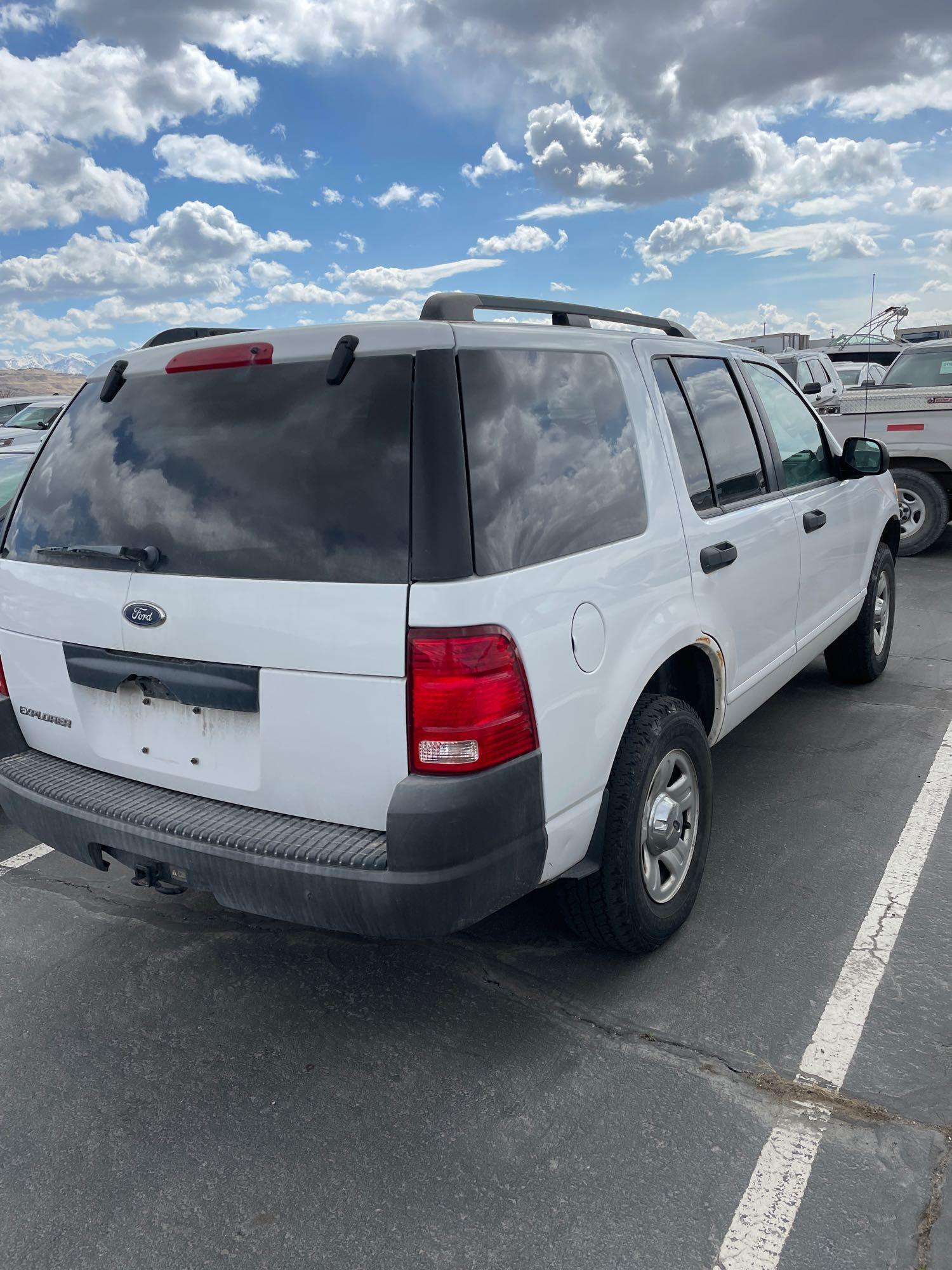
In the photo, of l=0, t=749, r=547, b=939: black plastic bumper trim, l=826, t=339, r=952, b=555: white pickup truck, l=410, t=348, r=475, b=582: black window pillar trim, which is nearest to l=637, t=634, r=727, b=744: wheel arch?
l=0, t=749, r=547, b=939: black plastic bumper trim

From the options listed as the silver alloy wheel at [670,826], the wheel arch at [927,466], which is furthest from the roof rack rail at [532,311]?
the wheel arch at [927,466]

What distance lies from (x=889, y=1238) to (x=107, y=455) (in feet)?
8.96

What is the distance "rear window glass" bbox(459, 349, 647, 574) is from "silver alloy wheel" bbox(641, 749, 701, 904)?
755mm

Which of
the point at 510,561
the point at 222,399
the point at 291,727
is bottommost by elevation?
the point at 291,727

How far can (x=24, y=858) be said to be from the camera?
409 cm

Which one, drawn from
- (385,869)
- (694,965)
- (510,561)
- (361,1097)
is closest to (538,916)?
(694,965)

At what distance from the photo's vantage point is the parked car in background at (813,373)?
15734mm

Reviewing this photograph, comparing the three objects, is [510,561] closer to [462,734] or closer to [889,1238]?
[462,734]

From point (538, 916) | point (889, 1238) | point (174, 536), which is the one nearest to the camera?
point (889, 1238)

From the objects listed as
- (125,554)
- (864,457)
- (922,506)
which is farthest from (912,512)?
(125,554)

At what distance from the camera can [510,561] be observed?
7.86ft

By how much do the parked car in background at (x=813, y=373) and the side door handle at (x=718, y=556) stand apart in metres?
12.5

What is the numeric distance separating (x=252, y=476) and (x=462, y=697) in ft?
2.65

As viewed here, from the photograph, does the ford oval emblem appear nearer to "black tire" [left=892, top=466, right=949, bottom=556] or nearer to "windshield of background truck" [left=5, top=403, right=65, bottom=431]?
"black tire" [left=892, top=466, right=949, bottom=556]
